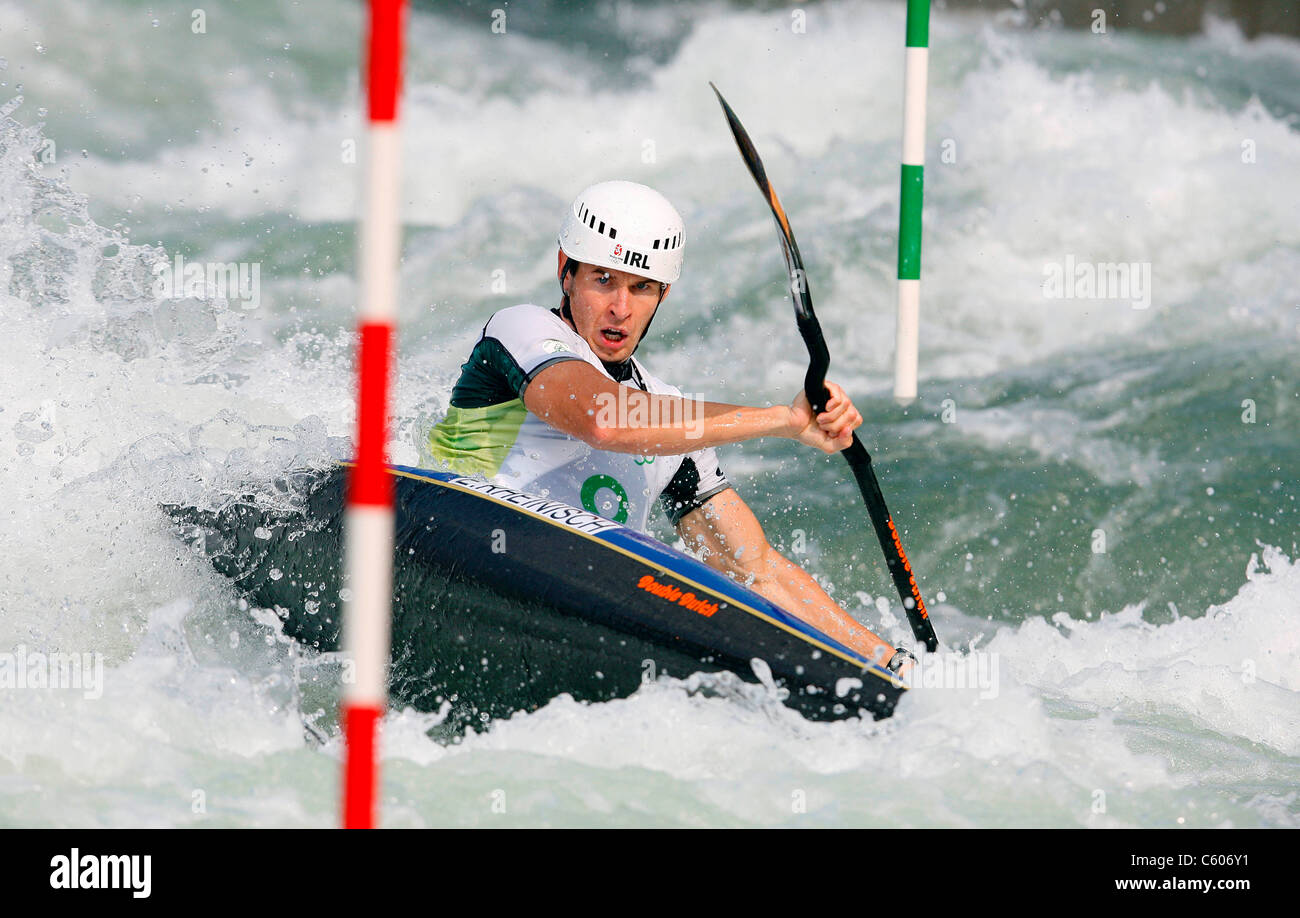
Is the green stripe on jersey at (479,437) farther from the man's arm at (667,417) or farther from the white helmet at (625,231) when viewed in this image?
the white helmet at (625,231)

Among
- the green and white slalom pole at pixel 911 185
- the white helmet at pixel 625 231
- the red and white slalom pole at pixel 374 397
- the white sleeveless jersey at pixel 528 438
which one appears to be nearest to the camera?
the red and white slalom pole at pixel 374 397

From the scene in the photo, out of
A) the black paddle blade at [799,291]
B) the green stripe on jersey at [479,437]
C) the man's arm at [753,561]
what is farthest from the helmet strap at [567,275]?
the man's arm at [753,561]

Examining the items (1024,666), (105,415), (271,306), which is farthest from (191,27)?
(1024,666)

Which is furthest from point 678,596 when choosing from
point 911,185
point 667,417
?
point 911,185

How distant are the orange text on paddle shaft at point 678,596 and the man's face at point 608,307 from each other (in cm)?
68

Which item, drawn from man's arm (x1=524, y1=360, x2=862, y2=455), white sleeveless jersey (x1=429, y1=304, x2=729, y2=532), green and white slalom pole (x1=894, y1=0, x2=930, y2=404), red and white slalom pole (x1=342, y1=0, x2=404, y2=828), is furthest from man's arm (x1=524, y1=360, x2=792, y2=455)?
red and white slalom pole (x1=342, y1=0, x2=404, y2=828)

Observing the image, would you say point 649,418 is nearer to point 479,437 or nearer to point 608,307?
point 608,307

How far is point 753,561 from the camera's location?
3.73 metres

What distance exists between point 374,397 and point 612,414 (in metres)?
1.11

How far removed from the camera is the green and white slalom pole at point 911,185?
358 centimetres

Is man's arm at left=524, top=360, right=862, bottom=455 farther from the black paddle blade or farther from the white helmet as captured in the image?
the white helmet

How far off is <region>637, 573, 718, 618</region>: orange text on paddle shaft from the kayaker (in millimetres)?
290

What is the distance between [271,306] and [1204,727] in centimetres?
685

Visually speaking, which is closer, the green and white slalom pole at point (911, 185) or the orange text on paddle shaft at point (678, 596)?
the orange text on paddle shaft at point (678, 596)
